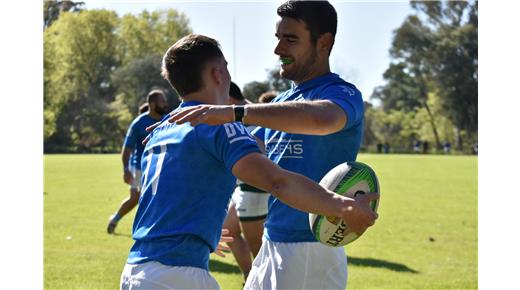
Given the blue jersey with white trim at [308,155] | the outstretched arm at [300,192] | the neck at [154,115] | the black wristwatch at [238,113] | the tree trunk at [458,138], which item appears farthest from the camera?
the tree trunk at [458,138]

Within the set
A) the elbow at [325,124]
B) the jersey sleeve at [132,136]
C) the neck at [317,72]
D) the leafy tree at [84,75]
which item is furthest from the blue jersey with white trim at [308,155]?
the leafy tree at [84,75]

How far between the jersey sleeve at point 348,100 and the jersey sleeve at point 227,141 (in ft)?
2.41


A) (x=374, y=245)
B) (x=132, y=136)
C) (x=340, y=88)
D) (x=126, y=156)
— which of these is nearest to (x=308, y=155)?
(x=340, y=88)

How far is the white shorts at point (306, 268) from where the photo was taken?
459 centimetres

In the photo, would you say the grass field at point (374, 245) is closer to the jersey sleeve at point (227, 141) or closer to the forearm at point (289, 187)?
the jersey sleeve at point (227, 141)

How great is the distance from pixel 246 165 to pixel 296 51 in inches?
60.1

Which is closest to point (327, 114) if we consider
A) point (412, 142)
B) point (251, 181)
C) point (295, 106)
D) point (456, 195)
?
point (295, 106)

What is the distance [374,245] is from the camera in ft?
44.4

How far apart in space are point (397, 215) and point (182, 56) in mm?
15800

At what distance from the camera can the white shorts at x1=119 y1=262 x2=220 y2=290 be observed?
363 cm

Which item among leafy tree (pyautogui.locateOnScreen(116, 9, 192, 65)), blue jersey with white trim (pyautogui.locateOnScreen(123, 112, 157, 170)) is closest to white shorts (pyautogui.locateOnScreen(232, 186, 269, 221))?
blue jersey with white trim (pyautogui.locateOnScreen(123, 112, 157, 170))

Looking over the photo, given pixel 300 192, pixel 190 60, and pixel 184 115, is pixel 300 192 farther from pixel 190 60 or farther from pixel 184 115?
pixel 190 60

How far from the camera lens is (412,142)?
99375 millimetres

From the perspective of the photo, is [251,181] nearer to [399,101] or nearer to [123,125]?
[123,125]
